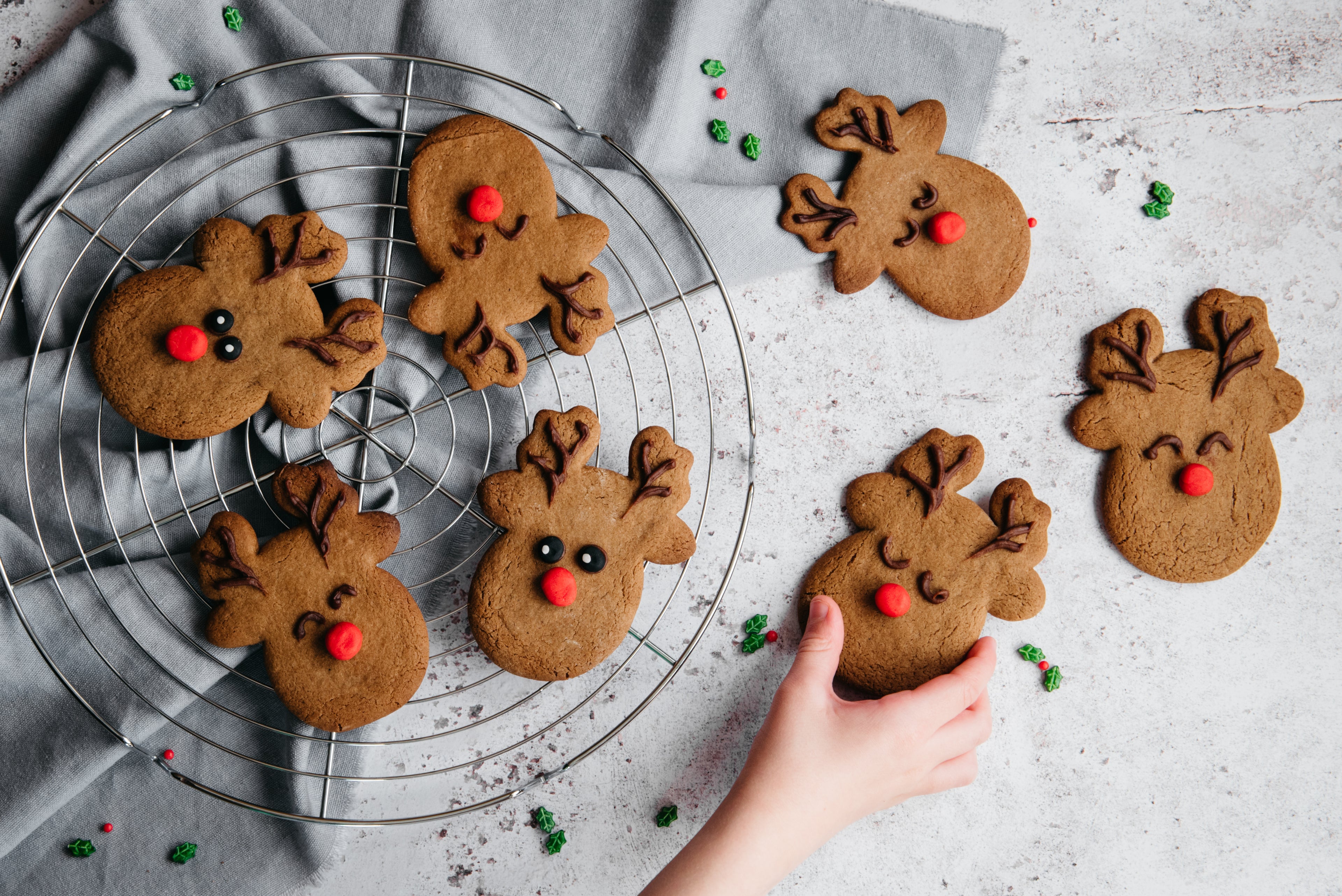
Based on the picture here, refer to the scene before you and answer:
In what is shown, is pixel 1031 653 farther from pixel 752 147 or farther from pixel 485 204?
pixel 485 204

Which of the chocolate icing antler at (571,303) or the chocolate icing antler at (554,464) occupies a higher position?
the chocolate icing antler at (571,303)

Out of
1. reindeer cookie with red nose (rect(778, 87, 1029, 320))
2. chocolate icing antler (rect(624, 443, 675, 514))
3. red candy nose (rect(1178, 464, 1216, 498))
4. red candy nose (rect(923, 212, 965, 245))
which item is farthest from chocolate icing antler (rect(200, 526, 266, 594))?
red candy nose (rect(1178, 464, 1216, 498))

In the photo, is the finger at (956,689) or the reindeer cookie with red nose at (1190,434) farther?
the reindeer cookie with red nose at (1190,434)

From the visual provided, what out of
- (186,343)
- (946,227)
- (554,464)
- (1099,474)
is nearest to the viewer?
(186,343)

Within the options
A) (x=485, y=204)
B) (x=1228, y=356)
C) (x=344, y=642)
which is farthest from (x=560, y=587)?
(x=1228, y=356)

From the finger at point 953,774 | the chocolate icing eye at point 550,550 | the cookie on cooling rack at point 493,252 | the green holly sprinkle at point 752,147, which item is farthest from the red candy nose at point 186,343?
the finger at point 953,774

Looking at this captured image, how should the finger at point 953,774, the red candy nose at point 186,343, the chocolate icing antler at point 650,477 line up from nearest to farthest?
the red candy nose at point 186,343 → the chocolate icing antler at point 650,477 → the finger at point 953,774

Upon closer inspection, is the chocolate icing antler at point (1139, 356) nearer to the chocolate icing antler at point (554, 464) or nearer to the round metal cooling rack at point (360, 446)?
the round metal cooling rack at point (360, 446)

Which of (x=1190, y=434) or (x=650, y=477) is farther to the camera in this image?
(x=1190, y=434)
